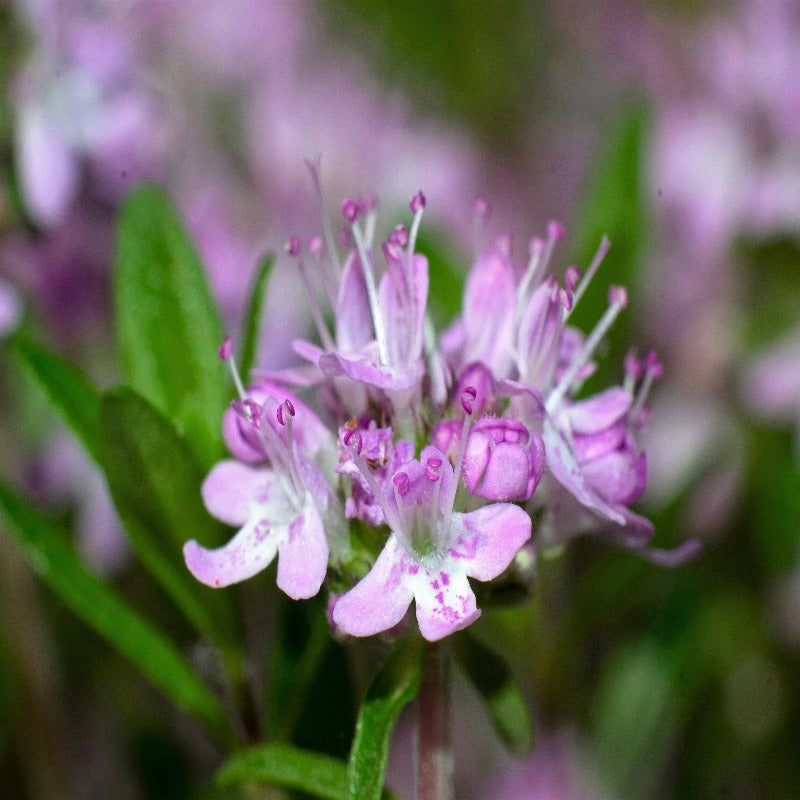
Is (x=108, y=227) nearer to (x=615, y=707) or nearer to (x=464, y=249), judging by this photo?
(x=464, y=249)

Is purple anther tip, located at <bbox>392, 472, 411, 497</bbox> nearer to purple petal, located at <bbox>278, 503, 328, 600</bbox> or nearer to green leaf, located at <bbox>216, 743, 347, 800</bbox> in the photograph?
purple petal, located at <bbox>278, 503, 328, 600</bbox>

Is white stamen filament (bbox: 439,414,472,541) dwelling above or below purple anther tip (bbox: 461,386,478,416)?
below

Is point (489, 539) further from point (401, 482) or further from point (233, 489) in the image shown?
point (233, 489)

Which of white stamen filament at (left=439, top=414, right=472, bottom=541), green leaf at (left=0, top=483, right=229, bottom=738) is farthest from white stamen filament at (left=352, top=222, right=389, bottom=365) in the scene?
green leaf at (left=0, top=483, right=229, bottom=738)

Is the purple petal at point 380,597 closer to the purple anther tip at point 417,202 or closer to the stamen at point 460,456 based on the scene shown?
the stamen at point 460,456

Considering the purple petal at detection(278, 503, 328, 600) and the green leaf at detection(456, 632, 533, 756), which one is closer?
the purple petal at detection(278, 503, 328, 600)

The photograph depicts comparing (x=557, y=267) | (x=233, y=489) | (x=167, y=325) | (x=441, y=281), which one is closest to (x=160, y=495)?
(x=233, y=489)
